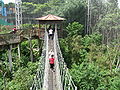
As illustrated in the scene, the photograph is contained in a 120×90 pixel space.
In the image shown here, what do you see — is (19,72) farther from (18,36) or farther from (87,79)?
(87,79)

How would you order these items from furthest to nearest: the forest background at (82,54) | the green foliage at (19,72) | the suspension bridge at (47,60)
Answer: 1. the forest background at (82,54)
2. the green foliage at (19,72)
3. the suspension bridge at (47,60)

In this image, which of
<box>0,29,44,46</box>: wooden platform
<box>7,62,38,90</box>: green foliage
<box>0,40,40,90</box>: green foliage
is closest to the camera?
<box>7,62,38,90</box>: green foliage

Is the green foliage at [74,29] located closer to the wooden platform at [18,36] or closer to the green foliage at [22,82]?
the wooden platform at [18,36]

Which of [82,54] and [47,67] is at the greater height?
[47,67]

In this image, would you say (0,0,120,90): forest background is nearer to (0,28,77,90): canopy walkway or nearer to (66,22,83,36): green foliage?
(66,22,83,36): green foliage

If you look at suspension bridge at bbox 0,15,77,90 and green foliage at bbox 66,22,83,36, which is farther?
green foliage at bbox 66,22,83,36

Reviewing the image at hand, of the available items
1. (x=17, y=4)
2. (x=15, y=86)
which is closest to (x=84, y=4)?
(x=17, y=4)

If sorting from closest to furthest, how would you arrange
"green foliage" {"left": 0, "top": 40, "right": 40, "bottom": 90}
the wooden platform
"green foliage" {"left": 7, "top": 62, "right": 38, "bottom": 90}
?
"green foliage" {"left": 7, "top": 62, "right": 38, "bottom": 90}
"green foliage" {"left": 0, "top": 40, "right": 40, "bottom": 90}
the wooden platform

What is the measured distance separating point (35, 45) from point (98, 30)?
7.47 metres

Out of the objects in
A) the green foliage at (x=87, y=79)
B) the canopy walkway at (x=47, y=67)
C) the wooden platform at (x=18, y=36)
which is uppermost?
the wooden platform at (x=18, y=36)

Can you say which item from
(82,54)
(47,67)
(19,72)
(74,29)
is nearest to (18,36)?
(19,72)

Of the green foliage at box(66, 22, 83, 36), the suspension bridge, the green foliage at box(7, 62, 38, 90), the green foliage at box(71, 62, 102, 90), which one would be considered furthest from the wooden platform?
the green foliage at box(66, 22, 83, 36)

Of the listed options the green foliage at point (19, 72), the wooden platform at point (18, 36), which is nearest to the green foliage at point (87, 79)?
the green foliage at point (19, 72)

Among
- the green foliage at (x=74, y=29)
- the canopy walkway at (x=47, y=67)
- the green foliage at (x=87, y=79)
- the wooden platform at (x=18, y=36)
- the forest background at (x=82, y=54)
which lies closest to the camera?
the canopy walkway at (x=47, y=67)
